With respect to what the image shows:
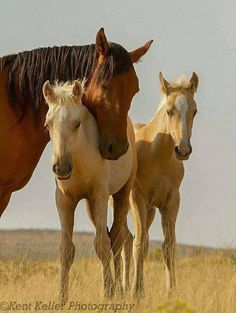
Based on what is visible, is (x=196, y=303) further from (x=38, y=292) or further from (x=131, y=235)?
(x=131, y=235)

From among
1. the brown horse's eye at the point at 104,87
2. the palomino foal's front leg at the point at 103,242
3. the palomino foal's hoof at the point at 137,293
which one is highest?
the brown horse's eye at the point at 104,87

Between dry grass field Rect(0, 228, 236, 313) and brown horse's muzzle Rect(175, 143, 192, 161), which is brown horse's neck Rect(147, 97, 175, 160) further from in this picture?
dry grass field Rect(0, 228, 236, 313)

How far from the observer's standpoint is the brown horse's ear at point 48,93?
6766 mm

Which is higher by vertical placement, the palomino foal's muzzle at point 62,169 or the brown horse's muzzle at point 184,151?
the brown horse's muzzle at point 184,151

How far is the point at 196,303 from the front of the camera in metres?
7.11

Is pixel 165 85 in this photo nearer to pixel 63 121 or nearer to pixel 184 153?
pixel 184 153

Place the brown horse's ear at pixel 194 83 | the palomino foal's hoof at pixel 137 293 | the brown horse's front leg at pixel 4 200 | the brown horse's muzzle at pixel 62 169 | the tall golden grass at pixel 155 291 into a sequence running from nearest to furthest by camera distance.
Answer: the brown horse's muzzle at pixel 62 169 → the tall golden grass at pixel 155 291 → the brown horse's front leg at pixel 4 200 → the palomino foal's hoof at pixel 137 293 → the brown horse's ear at pixel 194 83

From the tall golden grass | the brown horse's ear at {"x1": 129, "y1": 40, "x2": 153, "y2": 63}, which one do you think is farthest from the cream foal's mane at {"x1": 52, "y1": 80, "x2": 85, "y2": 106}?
the tall golden grass

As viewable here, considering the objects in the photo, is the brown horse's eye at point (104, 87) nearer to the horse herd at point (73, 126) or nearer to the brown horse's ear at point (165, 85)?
the horse herd at point (73, 126)

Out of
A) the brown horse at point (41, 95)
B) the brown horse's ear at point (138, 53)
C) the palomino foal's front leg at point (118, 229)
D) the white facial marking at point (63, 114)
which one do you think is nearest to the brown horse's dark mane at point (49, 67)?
the brown horse at point (41, 95)

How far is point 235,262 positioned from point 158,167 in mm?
3736

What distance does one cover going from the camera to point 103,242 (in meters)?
6.97

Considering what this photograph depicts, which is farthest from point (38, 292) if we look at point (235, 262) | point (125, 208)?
point (235, 262)

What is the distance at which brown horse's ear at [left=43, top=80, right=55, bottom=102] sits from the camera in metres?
6.77
